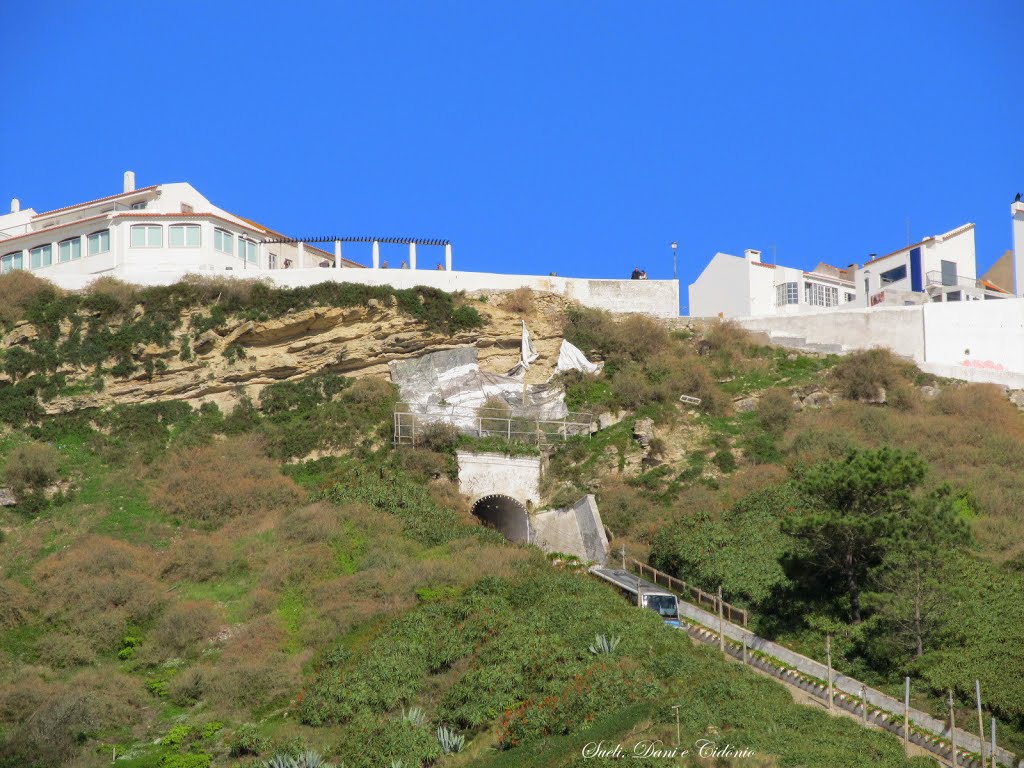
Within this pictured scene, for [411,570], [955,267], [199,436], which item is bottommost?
[411,570]

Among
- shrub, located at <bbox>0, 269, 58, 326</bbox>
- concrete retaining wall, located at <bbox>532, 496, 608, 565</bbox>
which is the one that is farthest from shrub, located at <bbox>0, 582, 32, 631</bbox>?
shrub, located at <bbox>0, 269, 58, 326</bbox>

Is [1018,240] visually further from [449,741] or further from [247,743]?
[247,743]

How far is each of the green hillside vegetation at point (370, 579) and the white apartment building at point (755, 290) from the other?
214 inches

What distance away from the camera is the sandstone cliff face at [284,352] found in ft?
143

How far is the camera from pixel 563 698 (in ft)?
88.6

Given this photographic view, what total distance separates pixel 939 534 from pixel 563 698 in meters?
8.57

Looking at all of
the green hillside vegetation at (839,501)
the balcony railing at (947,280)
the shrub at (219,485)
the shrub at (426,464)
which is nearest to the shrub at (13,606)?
the shrub at (219,485)

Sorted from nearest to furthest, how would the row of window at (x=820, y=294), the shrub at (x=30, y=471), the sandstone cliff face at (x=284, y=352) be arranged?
the shrub at (x=30, y=471) < the sandstone cliff face at (x=284, y=352) < the row of window at (x=820, y=294)

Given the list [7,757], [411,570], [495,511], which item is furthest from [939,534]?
[7,757]

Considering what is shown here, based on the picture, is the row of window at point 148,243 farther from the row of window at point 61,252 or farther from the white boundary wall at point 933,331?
the white boundary wall at point 933,331

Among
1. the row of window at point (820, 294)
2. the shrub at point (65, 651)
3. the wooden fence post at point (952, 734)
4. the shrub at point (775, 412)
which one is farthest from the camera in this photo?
the row of window at point (820, 294)

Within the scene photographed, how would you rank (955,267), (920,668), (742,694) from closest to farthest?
(742,694) < (920,668) < (955,267)

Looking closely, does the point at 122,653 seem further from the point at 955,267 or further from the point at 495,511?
the point at 955,267

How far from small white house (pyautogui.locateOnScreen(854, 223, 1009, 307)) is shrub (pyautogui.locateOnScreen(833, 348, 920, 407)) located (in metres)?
6.71
